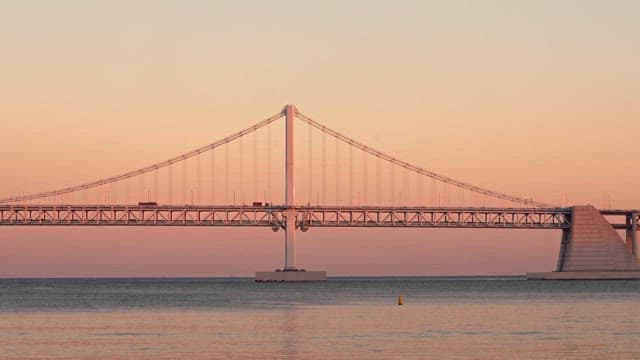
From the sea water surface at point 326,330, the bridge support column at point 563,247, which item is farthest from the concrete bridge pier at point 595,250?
the sea water surface at point 326,330

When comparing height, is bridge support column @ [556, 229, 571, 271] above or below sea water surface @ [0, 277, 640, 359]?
above

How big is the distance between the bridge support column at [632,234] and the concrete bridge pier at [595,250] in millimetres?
1132

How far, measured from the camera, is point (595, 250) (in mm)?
135125

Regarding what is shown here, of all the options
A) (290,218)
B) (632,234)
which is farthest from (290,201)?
(632,234)

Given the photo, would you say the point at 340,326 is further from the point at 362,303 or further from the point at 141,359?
the point at 362,303

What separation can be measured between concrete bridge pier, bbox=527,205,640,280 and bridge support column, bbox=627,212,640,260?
1.13 meters

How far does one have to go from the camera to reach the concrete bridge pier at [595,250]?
134m

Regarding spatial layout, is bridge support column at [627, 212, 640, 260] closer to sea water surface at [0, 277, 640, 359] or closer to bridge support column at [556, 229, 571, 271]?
bridge support column at [556, 229, 571, 271]

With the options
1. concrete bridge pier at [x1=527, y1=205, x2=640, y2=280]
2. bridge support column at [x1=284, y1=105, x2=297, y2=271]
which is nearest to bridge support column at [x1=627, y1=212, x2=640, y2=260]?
concrete bridge pier at [x1=527, y1=205, x2=640, y2=280]

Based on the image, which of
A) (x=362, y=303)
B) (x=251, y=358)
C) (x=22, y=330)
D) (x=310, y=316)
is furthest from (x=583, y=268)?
(x=251, y=358)

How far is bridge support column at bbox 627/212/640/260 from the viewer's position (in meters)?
138

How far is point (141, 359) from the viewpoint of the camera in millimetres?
42156

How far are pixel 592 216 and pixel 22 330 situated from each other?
87.0 metres

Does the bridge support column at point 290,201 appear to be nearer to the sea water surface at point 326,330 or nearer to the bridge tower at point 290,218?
the bridge tower at point 290,218
